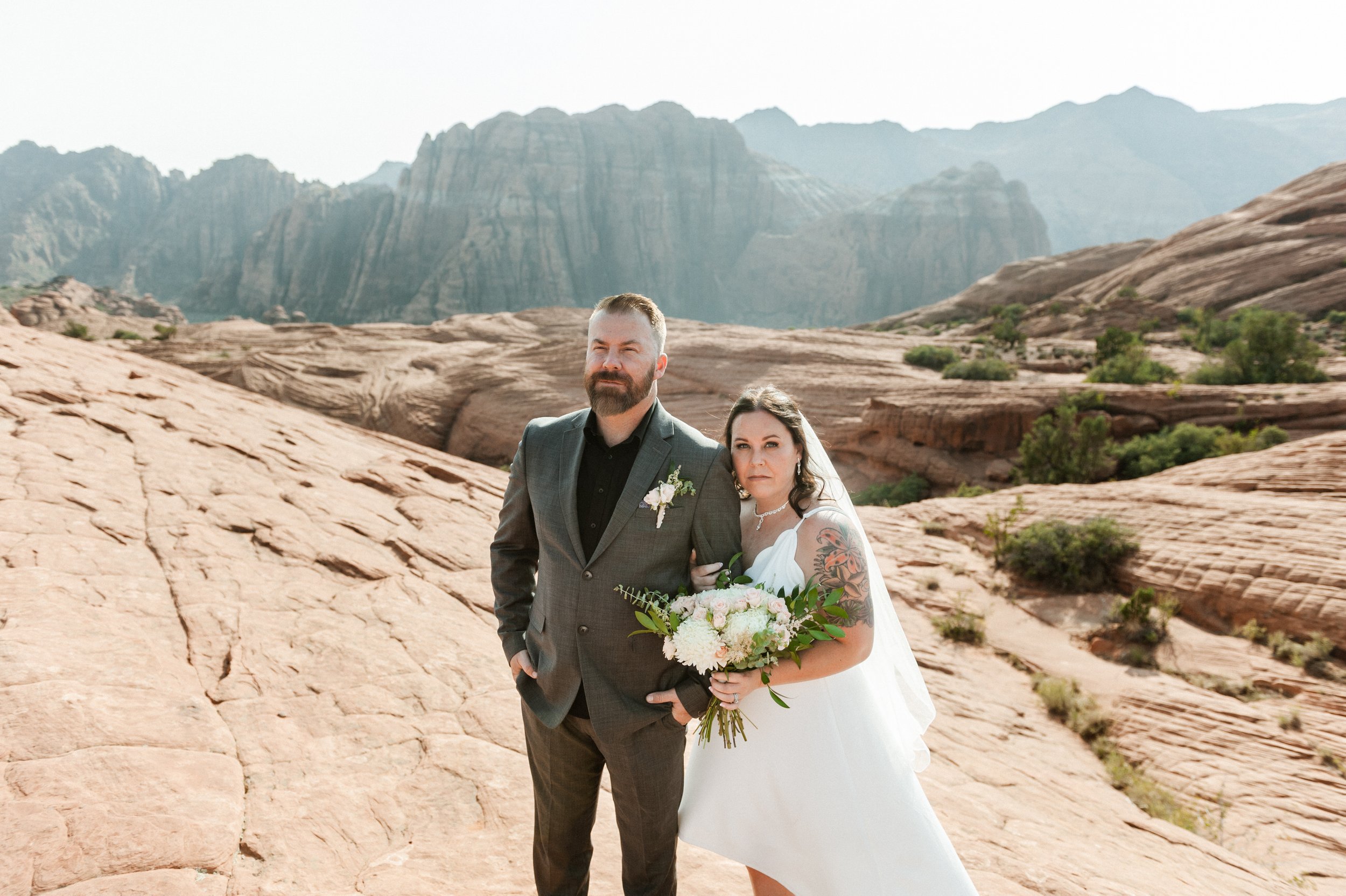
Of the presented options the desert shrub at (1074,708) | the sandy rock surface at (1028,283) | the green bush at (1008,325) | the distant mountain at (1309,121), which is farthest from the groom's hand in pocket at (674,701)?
the distant mountain at (1309,121)

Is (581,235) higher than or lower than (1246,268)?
higher

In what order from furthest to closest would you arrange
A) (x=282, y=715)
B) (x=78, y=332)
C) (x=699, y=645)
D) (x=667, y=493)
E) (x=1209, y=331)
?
1. (x=1209, y=331)
2. (x=78, y=332)
3. (x=282, y=715)
4. (x=667, y=493)
5. (x=699, y=645)

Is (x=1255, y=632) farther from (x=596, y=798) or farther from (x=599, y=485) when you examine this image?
(x=599, y=485)

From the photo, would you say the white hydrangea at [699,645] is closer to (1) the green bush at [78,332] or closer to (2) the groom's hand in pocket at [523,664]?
(2) the groom's hand in pocket at [523,664]

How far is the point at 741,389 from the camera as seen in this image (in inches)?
977

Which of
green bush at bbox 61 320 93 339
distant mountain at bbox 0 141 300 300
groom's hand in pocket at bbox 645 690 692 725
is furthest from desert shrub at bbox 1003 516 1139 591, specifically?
distant mountain at bbox 0 141 300 300

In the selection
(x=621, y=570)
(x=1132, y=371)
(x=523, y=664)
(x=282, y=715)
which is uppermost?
(x=1132, y=371)

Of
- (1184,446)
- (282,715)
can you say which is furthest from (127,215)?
(1184,446)

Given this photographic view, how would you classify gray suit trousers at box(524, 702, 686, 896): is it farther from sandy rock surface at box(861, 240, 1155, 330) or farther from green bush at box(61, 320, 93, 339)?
sandy rock surface at box(861, 240, 1155, 330)

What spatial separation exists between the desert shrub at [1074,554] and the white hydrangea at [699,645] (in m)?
10.8

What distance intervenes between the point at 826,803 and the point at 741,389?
22607mm

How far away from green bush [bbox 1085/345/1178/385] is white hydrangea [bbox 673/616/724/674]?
23010mm

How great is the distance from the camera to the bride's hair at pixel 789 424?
2641mm

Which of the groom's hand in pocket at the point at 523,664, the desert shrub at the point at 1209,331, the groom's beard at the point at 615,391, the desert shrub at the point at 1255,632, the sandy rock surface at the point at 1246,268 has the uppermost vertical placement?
the sandy rock surface at the point at 1246,268
